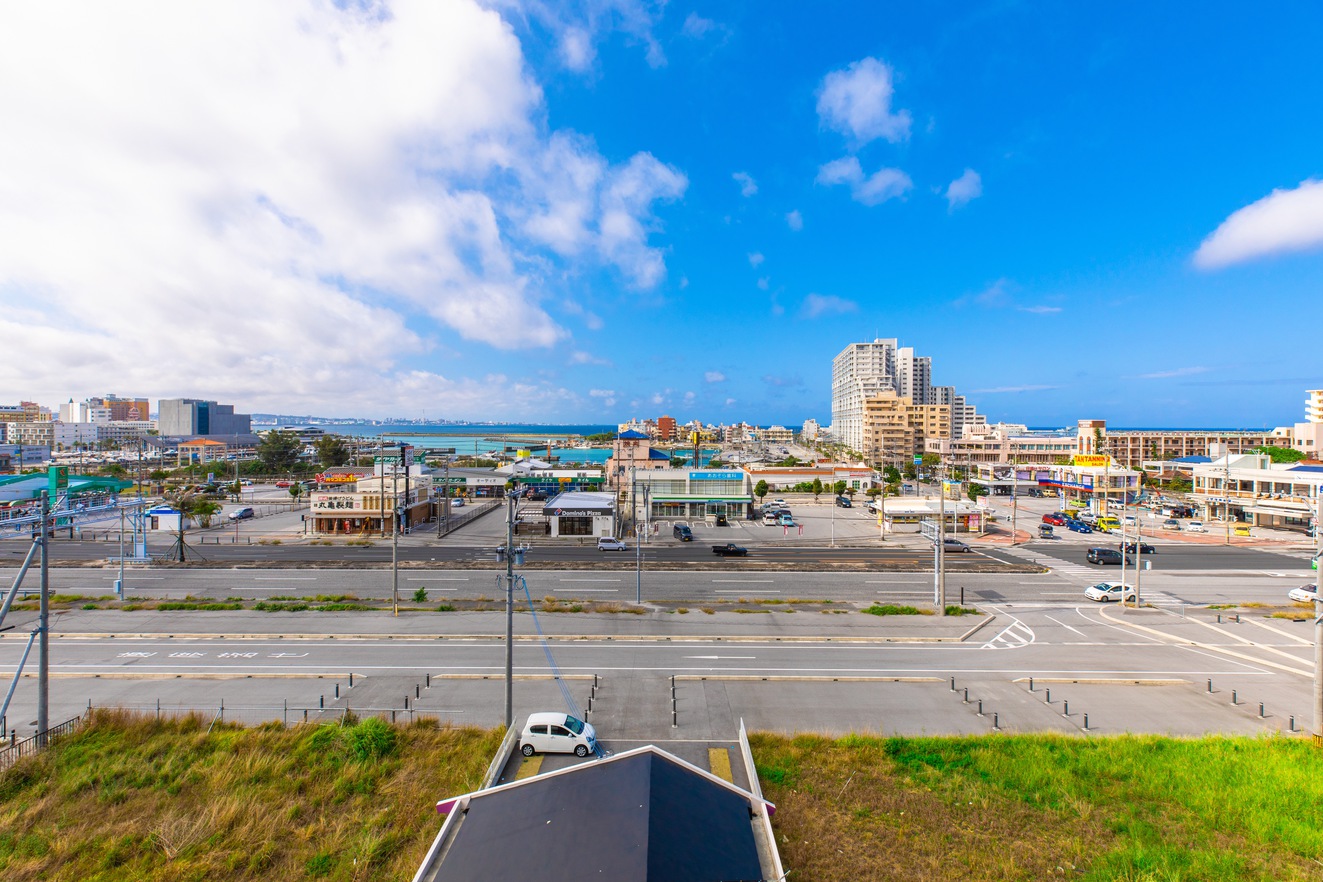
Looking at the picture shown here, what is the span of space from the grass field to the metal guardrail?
493 millimetres

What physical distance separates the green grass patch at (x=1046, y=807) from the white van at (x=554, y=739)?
4.45m

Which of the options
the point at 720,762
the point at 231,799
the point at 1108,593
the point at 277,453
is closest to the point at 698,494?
the point at 1108,593

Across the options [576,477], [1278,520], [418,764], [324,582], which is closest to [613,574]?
[324,582]

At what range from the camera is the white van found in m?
12.8

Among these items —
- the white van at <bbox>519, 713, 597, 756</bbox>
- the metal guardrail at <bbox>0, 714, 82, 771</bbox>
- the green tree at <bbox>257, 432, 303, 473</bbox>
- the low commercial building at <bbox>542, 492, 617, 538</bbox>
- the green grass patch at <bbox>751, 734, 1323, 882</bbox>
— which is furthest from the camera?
the green tree at <bbox>257, 432, 303, 473</bbox>

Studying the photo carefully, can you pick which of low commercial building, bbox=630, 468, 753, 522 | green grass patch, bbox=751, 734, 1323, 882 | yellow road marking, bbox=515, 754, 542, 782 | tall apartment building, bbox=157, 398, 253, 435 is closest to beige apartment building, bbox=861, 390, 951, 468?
low commercial building, bbox=630, 468, 753, 522

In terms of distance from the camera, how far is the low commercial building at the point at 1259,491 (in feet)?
162

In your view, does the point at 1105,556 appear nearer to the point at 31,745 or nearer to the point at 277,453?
the point at 31,745

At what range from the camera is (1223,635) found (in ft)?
72.6

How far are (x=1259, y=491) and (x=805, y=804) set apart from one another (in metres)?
72.6

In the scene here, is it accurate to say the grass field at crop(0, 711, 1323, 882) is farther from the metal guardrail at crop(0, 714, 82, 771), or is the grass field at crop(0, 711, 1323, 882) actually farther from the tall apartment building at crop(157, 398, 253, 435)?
the tall apartment building at crop(157, 398, 253, 435)

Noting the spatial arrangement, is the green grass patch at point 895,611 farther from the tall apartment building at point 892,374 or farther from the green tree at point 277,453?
the tall apartment building at point 892,374

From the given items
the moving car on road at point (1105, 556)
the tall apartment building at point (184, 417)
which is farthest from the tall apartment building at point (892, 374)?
the tall apartment building at point (184, 417)

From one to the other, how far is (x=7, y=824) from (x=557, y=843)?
11607 millimetres
